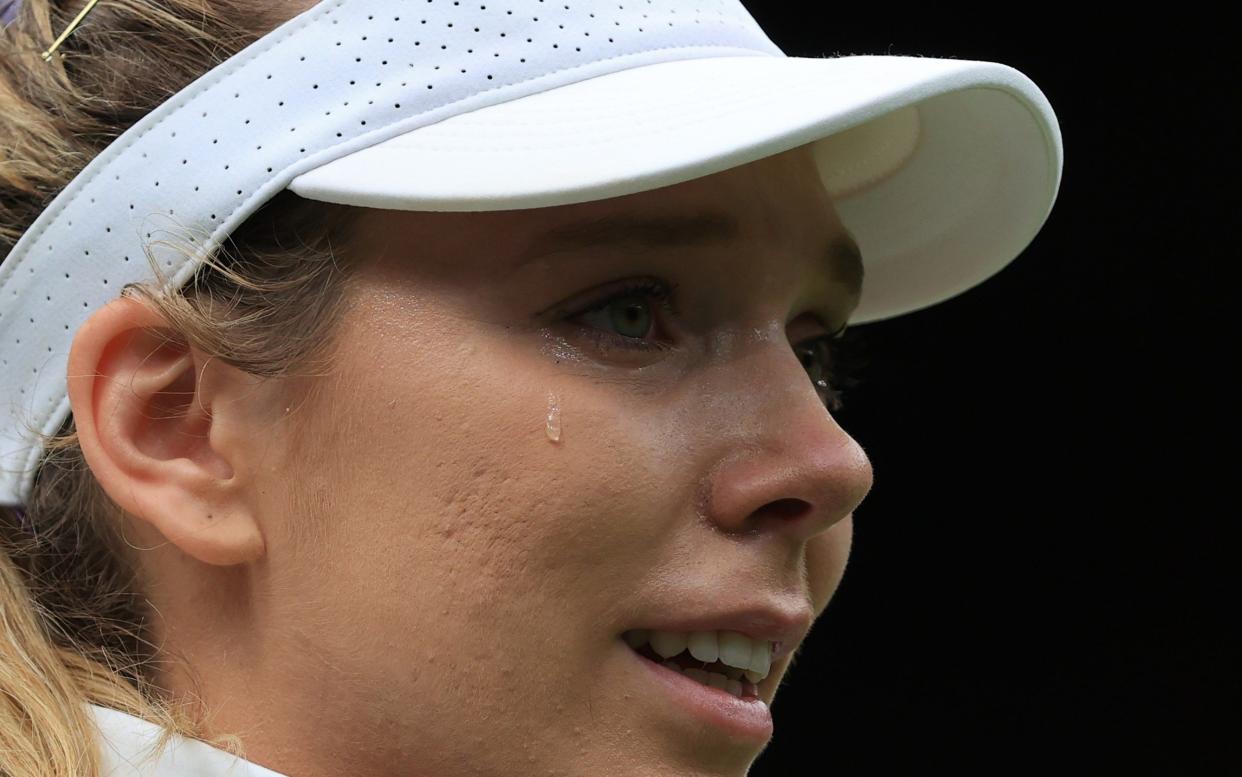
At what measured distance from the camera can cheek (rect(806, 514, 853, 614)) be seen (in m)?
1.35

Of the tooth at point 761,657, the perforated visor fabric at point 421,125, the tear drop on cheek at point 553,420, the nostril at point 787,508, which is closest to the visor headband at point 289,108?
the perforated visor fabric at point 421,125

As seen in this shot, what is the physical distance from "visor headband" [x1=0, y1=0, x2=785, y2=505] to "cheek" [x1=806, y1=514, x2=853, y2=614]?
0.43 m

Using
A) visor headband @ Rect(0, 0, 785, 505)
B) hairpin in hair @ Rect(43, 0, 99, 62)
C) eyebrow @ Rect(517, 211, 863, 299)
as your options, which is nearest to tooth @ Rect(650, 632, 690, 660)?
eyebrow @ Rect(517, 211, 863, 299)

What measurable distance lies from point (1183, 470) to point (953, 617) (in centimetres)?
46

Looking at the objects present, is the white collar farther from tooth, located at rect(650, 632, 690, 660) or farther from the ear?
tooth, located at rect(650, 632, 690, 660)

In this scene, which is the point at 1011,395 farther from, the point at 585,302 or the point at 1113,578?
the point at 585,302

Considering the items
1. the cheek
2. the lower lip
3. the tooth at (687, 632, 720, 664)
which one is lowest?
the lower lip

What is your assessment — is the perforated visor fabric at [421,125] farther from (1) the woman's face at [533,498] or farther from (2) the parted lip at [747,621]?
(2) the parted lip at [747,621]

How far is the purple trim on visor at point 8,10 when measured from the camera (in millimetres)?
1432

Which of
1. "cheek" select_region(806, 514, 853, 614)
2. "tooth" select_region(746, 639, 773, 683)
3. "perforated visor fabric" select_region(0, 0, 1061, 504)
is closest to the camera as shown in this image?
"perforated visor fabric" select_region(0, 0, 1061, 504)

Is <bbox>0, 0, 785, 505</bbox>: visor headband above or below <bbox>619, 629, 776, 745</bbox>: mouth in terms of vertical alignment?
above

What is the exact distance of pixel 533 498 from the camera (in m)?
1.14

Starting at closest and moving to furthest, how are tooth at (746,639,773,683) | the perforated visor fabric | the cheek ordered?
the perforated visor fabric, tooth at (746,639,773,683), the cheek

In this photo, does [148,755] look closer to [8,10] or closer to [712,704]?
[712,704]
